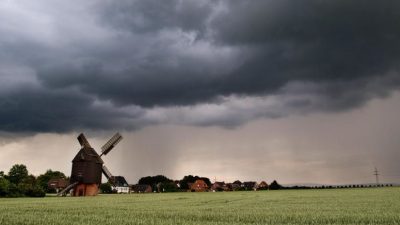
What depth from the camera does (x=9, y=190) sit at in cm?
8606

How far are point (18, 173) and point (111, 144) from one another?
8189 centimetres

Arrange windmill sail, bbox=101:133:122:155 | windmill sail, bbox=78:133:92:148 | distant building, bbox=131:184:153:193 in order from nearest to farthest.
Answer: windmill sail, bbox=78:133:92:148
windmill sail, bbox=101:133:122:155
distant building, bbox=131:184:153:193

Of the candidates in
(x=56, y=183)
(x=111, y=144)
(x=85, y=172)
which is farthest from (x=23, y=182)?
(x=85, y=172)

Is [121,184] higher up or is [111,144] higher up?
[111,144]

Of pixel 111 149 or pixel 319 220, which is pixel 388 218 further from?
pixel 111 149

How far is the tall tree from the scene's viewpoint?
163 metres

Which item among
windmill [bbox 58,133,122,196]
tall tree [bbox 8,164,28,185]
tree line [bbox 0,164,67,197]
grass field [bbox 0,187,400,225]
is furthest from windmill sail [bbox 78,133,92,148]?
tall tree [bbox 8,164,28,185]

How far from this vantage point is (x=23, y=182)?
135375 mm

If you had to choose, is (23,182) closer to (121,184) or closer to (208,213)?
(121,184)

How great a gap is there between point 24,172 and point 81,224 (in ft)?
551

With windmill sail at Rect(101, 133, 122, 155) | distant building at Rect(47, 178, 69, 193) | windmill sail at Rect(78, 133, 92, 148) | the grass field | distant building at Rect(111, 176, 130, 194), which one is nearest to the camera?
the grass field

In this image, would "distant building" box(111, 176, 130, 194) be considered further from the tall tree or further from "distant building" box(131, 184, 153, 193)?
the tall tree

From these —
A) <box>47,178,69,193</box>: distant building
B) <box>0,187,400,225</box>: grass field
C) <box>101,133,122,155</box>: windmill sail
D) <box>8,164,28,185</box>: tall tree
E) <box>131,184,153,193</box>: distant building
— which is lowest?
<box>0,187,400,225</box>: grass field

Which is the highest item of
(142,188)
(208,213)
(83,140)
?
(83,140)
